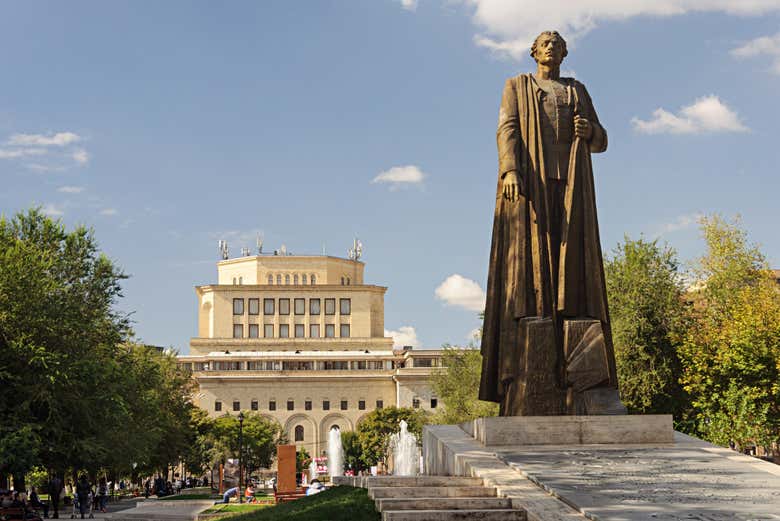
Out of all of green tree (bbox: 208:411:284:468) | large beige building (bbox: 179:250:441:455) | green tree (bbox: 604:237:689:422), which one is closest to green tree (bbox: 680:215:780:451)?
green tree (bbox: 604:237:689:422)

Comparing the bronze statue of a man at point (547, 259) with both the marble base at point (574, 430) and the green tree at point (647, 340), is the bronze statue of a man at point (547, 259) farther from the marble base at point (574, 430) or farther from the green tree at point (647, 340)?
the green tree at point (647, 340)

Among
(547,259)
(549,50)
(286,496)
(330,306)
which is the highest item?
(330,306)

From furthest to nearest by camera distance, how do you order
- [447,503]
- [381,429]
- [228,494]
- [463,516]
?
[381,429], [228,494], [447,503], [463,516]

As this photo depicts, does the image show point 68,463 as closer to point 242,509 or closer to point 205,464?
point 242,509

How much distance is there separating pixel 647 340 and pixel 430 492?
24.5 metres

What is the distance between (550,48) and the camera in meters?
15.4

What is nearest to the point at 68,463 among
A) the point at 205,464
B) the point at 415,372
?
the point at 205,464

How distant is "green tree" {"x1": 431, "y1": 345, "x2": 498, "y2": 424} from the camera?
44.7 meters

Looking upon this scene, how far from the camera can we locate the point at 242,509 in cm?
3127

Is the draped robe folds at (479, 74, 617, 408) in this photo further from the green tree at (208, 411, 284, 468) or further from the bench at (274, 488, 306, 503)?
the green tree at (208, 411, 284, 468)

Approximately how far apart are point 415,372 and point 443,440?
85424 mm

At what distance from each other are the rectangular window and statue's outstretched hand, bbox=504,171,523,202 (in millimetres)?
100405

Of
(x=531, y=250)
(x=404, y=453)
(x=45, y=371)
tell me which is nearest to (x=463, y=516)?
(x=531, y=250)

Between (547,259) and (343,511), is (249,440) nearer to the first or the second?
(547,259)
